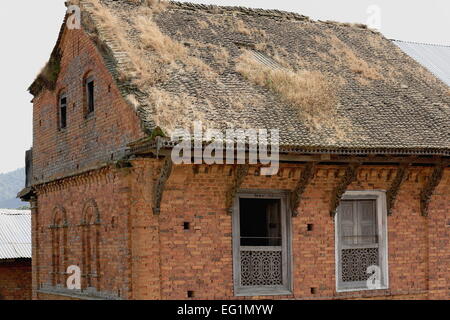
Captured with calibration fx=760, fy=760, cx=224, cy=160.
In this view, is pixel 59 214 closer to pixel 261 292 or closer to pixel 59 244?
pixel 59 244

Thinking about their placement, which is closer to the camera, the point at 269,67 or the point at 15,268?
the point at 269,67

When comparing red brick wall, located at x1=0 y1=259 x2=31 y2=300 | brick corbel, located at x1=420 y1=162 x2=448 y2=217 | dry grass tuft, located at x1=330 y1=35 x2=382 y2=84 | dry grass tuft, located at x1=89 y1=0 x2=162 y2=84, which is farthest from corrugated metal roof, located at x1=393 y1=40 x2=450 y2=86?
red brick wall, located at x1=0 y1=259 x2=31 y2=300

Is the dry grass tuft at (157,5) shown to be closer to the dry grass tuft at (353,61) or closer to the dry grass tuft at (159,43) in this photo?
the dry grass tuft at (159,43)

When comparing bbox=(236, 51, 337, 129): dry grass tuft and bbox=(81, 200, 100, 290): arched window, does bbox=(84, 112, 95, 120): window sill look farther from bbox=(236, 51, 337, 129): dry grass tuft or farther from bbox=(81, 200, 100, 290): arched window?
bbox=(236, 51, 337, 129): dry grass tuft

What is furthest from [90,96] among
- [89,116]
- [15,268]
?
[15,268]

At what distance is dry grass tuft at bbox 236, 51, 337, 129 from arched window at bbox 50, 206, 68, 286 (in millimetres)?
5567

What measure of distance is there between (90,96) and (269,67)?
4052 mm

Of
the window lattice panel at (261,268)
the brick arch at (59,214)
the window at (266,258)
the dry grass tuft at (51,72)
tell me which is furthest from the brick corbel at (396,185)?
the dry grass tuft at (51,72)

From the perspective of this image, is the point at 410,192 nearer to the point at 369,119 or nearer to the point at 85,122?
the point at 369,119

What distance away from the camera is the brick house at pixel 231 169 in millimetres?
14062

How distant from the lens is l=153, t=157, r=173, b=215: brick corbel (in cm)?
1345


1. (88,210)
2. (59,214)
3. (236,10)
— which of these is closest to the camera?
(88,210)

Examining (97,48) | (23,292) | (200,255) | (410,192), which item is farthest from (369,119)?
(23,292)

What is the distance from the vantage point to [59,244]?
18.3 m
